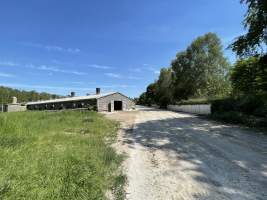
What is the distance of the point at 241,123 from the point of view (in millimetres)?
16141

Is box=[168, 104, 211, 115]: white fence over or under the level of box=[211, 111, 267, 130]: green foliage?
over

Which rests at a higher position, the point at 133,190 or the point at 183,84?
the point at 183,84

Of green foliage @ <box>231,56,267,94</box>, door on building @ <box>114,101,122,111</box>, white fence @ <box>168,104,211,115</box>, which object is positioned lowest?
white fence @ <box>168,104,211,115</box>

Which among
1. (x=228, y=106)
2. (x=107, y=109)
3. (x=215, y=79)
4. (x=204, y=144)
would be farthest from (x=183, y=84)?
(x=204, y=144)

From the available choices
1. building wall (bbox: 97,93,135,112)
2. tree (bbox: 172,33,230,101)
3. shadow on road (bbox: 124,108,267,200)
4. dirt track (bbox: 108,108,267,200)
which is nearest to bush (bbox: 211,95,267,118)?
shadow on road (bbox: 124,108,267,200)

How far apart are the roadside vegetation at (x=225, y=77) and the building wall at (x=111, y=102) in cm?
992

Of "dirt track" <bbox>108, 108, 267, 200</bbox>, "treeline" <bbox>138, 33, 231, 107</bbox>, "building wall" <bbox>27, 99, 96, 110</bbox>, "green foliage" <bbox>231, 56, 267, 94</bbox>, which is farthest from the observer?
"treeline" <bbox>138, 33, 231, 107</bbox>

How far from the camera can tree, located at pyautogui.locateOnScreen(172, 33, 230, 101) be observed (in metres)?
42.2

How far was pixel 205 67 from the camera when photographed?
4278 centimetres

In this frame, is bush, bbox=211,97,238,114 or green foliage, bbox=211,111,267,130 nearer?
green foliage, bbox=211,111,267,130

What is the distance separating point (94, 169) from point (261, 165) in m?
4.48

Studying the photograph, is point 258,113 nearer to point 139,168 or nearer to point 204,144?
point 204,144

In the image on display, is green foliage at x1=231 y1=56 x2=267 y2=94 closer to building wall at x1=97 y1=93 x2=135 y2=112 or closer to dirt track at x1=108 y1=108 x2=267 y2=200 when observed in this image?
dirt track at x1=108 y1=108 x2=267 y2=200

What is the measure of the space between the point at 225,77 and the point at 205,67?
4.13m
